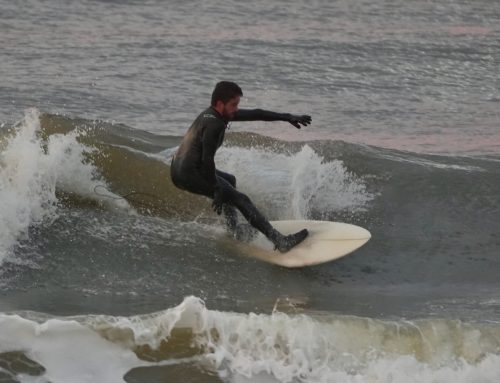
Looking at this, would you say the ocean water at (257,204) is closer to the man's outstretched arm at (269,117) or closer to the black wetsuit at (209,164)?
the black wetsuit at (209,164)

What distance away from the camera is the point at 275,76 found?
18516mm

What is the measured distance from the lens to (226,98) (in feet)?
28.2

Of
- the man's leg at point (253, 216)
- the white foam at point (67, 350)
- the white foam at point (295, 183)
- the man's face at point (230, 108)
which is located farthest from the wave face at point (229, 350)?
the white foam at point (295, 183)

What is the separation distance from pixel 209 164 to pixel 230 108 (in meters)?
0.50

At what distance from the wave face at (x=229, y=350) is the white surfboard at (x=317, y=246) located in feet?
5.27

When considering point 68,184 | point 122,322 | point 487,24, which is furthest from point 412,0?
point 122,322

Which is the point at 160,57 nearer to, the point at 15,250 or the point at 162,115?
the point at 162,115

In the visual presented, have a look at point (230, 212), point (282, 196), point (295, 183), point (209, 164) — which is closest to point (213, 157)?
point (209, 164)

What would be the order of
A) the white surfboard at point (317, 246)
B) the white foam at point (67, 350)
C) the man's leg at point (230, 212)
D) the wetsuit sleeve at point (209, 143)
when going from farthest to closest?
Result: the man's leg at point (230, 212) < the white surfboard at point (317, 246) < the wetsuit sleeve at point (209, 143) < the white foam at point (67, 350)

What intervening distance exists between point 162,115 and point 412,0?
42.9 ft

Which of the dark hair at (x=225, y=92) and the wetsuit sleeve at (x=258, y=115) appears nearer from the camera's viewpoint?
the dark hair at (x=225, y=92)

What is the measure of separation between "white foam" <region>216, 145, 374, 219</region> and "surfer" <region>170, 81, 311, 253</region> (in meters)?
1.28

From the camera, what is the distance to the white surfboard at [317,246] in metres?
9.05

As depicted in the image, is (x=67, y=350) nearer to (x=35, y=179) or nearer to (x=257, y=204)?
(x=35, y=179)
